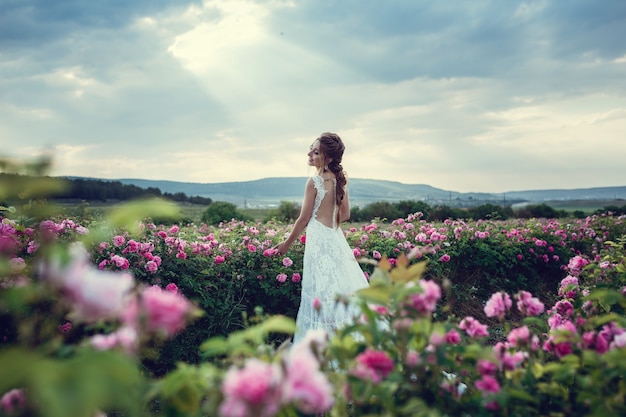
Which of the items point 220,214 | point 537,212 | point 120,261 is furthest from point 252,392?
point 537,212

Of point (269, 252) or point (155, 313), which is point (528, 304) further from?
point (269, 252)

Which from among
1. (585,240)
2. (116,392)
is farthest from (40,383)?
(585,240)

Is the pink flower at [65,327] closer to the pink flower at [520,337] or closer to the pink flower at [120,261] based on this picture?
the pink flower at [120,261]

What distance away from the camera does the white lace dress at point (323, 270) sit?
4480 millimetres

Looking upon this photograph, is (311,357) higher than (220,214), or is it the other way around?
(311,357)

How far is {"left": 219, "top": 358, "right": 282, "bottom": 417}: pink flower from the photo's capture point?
1052 mm

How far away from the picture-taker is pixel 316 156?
187 inches

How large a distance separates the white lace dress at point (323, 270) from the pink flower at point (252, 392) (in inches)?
131

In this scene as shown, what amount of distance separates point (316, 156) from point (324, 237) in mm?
820

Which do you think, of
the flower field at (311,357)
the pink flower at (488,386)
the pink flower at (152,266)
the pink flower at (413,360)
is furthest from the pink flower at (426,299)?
the pink flower at (152,266)

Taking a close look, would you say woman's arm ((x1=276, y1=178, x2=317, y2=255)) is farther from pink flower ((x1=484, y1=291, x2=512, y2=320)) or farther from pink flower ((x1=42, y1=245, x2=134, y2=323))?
pink flower ((x1=42, y1=245, x2=134, y2=323))

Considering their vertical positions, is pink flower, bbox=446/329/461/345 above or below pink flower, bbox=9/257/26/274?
below

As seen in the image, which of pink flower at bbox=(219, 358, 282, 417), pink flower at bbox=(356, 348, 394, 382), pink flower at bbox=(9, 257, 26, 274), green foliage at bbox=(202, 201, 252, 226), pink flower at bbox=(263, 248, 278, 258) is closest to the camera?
pink flower at bbox=(219, 358, 282, 417)

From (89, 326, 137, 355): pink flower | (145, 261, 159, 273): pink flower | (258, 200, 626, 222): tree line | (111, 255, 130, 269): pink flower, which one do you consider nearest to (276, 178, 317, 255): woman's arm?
(145, 261, 159, 273): pink flower
